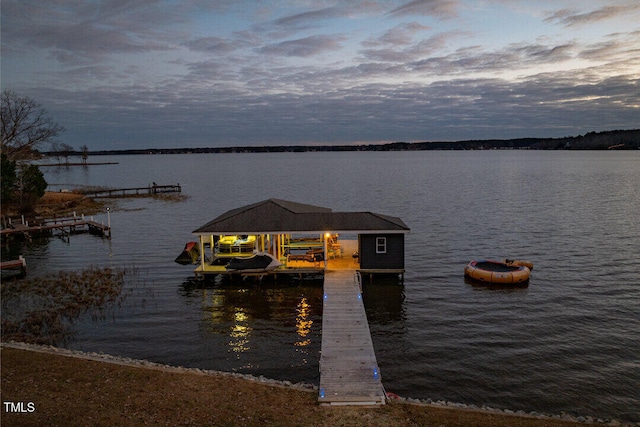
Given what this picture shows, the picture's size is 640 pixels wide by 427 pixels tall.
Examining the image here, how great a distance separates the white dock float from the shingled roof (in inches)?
208

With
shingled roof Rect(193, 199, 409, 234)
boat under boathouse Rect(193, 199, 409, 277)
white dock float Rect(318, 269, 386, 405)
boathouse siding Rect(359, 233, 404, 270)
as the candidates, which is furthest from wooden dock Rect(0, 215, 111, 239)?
white dock float Rect(318, 269, 386, 405)

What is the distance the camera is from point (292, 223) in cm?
2977

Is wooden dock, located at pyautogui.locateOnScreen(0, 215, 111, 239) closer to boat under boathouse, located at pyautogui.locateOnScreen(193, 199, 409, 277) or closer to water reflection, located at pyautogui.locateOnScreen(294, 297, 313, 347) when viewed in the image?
boat under boathouse, located at pyautogui.locateOnScreen(193, 199, 409, 277)

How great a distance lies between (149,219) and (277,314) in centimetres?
3700

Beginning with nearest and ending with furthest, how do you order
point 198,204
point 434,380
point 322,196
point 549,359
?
point 434,380 → point 549,359 → point 198,204 → point 322,196

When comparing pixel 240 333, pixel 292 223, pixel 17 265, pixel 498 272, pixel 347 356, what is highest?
pixel 292 223

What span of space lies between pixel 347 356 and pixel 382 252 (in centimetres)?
1303

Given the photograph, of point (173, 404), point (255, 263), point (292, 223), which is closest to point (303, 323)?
point (255, 263)

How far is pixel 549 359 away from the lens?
65.0 feet

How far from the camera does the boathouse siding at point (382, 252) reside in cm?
2948

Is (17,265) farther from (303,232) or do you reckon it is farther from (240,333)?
(303,232)

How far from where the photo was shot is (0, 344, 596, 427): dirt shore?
42.4 ft

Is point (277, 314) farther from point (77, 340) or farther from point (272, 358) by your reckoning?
point (77, 340)

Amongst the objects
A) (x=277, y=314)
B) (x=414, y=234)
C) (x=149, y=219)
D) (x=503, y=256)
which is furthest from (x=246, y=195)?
(x=277, y=314)
